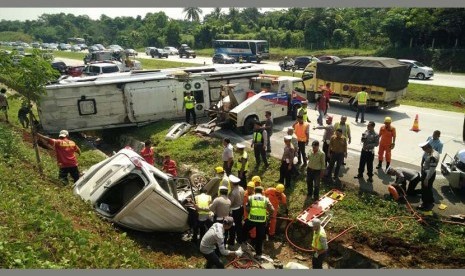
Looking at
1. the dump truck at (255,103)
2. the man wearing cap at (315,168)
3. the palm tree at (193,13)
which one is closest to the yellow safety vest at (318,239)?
the man wearing cap at (315,168)

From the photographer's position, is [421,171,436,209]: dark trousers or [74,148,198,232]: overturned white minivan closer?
[74,148,198,232]: overturned white minivan

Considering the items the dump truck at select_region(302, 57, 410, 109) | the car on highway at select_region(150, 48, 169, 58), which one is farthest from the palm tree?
the dump truck at select_region(302, 57, 410, 109)

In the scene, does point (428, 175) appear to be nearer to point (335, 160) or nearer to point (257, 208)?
point (335, 160)

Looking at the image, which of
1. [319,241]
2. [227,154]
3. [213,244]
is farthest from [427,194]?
[213,244]

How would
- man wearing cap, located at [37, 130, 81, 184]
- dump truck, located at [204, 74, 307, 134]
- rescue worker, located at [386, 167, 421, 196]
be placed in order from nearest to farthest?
man wearing cap, located at [37, 130, 81, 184] < rescue worker, located at [386, 167, 421, 196] < dump truck, located at [204, 74, 307, 134]

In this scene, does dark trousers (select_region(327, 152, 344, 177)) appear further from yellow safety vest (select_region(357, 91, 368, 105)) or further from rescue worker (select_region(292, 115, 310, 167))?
yellow safety vest (select_region(357, 91, 368, 105))

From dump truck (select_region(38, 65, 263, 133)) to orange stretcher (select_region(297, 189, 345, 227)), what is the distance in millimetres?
8148

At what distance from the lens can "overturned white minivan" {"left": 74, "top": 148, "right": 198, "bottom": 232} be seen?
8141 millimetres

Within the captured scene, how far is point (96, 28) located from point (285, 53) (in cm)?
6751

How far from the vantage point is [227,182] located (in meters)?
9.51

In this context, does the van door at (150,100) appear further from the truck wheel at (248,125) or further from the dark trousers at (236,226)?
the dark trousers at (236,226)

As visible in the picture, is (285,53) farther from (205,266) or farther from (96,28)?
(96,28)

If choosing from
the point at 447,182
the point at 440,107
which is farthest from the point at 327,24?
the point at 447,182

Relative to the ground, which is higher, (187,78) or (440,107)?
(187,78)
